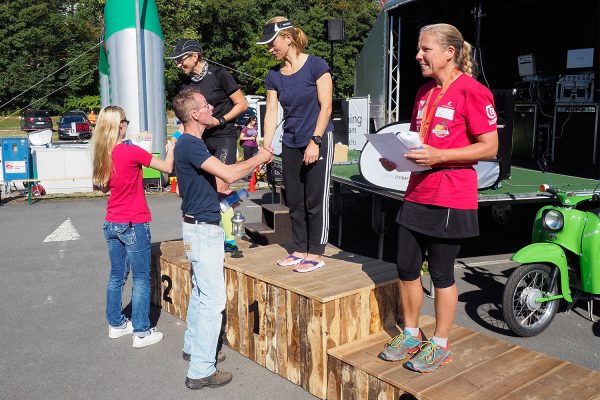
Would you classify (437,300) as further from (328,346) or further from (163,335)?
(163,335)

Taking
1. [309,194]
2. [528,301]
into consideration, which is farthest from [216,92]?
[528,301]

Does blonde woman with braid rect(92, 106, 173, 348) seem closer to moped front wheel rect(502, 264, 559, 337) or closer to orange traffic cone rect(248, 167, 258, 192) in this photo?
moped front wheel rect(502, 264, 559, 337)

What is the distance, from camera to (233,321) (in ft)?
14.2

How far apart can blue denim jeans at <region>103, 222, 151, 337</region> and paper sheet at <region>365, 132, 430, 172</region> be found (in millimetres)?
2064

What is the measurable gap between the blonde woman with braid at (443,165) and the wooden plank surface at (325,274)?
24.3 inches

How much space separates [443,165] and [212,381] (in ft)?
6.56

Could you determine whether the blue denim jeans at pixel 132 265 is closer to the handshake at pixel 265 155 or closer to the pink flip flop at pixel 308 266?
the pink flip flop at pixel 308 266

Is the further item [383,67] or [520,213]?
[383,67]

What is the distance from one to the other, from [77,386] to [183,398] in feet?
2.46

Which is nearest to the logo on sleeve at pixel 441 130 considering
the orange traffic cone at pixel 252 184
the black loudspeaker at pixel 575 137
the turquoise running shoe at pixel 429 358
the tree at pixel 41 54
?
the turquoise running shoe at pixel 429 358

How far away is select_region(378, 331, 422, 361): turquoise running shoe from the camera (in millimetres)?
3151

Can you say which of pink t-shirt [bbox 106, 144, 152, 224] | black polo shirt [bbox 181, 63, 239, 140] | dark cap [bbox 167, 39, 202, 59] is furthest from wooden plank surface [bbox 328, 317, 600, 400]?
dark cap [bbox 167, 39, 202, 59]

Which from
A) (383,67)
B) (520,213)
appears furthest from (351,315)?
(383,67)

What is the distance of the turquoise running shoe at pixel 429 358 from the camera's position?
117 inches
